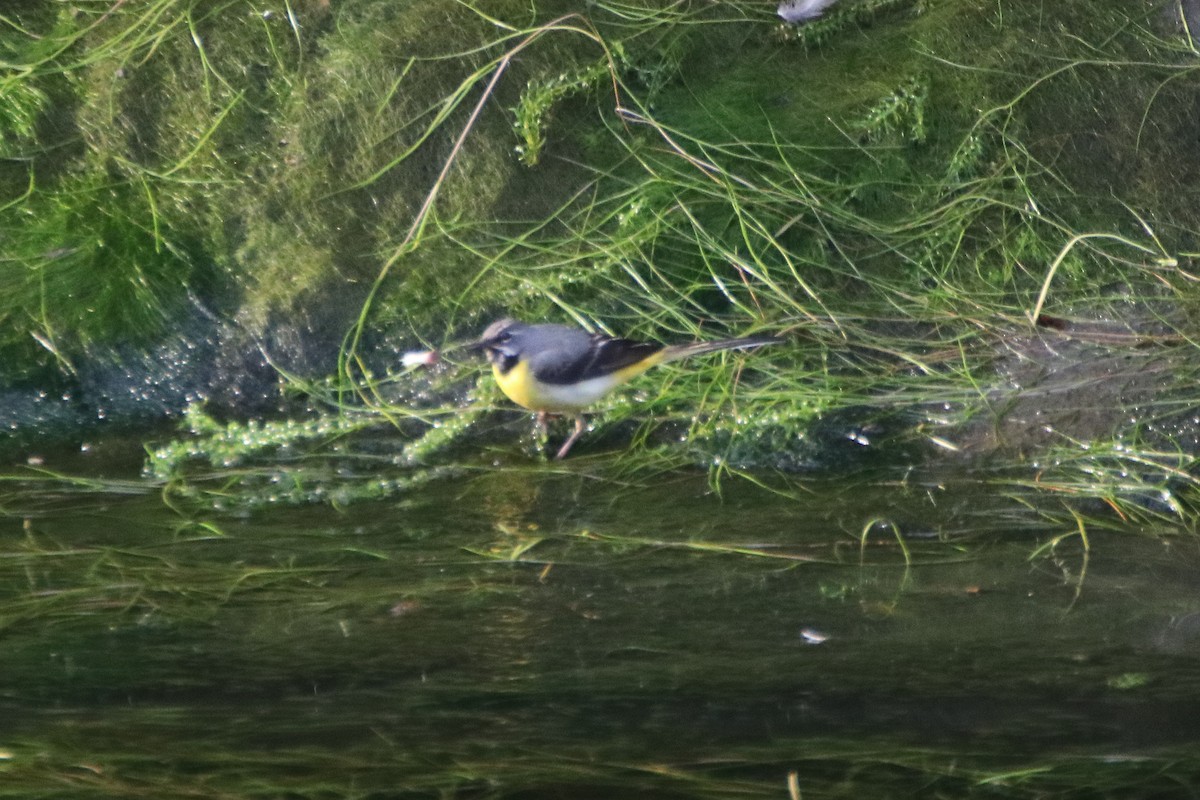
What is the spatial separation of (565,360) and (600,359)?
0.18 metres

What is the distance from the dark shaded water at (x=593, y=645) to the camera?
290 cm

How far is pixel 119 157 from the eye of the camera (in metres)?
5.95

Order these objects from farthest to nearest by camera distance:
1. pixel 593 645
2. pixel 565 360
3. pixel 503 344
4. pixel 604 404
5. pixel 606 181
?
pixel 606 181
pixel 604 404
pixel 503 344
pixel 565 360
pixel 593 645

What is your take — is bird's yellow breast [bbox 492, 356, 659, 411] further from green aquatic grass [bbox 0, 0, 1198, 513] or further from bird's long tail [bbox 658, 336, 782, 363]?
green aquatic grass [bbox 0, 0, 1198, 513]

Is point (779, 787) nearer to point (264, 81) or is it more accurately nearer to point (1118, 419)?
point (1118, 419)

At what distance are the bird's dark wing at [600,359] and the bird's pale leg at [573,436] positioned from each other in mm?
240

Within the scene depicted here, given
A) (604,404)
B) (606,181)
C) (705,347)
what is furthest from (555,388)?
(606,181)

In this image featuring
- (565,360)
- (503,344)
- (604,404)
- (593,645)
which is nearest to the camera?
(593,645)

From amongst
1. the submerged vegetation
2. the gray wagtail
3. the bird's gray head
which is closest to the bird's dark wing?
the gray wagtail

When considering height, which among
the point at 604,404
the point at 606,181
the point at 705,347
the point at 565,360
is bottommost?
the point at 604,404

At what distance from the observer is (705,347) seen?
5.09 meters

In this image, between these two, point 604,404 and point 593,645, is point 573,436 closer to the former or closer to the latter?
point 604,404

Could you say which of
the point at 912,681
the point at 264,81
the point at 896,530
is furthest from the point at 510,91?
the point at 912,681

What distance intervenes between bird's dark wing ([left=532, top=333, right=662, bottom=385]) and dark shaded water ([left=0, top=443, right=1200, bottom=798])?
37cm
